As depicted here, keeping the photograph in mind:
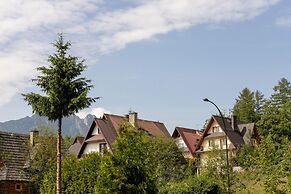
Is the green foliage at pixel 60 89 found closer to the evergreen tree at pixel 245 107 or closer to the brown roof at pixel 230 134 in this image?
the brown roof at pixel 230 134

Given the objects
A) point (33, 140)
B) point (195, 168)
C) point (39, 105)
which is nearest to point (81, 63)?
point (39, 105)

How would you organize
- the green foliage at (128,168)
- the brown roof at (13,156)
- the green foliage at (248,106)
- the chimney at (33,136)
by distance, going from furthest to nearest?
the green foliage at (248,106)
the chimney at (33,136)
the brown roof at (13,156)
the green foliage at (128,168)

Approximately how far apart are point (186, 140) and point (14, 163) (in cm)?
3329

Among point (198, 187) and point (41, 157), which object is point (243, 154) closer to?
point (198, 187)

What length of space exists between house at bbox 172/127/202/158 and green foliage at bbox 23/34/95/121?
132 ft

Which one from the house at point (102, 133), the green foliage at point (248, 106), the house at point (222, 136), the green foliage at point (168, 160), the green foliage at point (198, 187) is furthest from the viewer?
the green foliage at point (248, 106)

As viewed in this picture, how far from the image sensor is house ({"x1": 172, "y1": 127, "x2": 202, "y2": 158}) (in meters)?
79.1

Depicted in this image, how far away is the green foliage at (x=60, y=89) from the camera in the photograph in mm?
38719

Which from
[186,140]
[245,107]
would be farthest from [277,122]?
[245,107]

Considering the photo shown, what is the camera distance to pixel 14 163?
53.4 metres

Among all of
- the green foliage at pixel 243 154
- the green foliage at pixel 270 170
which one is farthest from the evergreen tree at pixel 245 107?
the green foliage at pixel 270 170

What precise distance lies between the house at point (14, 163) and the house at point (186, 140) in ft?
92.5

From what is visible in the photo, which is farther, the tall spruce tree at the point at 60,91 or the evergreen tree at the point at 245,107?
the evergreen tree at the point at 245,107

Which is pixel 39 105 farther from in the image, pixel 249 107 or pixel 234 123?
pixel 249 107
